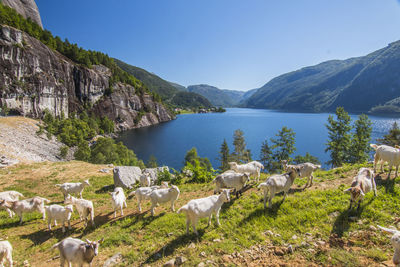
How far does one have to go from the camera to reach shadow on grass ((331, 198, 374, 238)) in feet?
21.0

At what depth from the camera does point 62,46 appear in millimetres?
109625

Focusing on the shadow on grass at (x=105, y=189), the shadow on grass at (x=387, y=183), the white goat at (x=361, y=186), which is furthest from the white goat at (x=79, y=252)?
the shadow on grass at (x=387, y=183)

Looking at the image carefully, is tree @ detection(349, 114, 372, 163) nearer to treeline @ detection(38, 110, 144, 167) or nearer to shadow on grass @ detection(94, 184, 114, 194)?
shadow on grass @ detection(94, 184, 114, 194)

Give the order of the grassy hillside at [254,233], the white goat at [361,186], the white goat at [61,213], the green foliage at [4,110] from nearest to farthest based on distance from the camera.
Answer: the grassy hillside at [254,233] < the white goat at [361,186] < the white goat at [61,213] < the green foliage at [4,110]

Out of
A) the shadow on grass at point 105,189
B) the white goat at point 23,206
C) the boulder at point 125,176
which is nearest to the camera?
the white goat at point 23,206

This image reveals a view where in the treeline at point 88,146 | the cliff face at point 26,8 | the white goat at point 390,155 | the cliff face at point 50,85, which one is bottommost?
the treeline at point 88,146

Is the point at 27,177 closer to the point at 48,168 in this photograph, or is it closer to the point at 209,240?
the point at 48,168

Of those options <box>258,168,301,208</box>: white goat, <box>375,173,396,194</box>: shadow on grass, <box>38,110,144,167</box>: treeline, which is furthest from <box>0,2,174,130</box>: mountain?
<box>375,173,396,194</box>: shadow on grass

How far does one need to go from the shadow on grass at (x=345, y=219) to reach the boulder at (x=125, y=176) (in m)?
14.2

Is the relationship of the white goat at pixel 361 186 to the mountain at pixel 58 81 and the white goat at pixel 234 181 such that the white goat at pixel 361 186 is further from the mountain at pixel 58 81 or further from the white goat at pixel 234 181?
the mountain at pixel 58 81

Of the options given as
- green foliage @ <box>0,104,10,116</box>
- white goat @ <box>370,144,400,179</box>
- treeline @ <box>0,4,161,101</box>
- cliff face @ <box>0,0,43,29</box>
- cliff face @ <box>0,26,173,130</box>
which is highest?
cliff face @ <box>0,0,43,29</box>

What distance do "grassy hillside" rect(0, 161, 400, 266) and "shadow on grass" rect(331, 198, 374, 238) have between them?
3cm

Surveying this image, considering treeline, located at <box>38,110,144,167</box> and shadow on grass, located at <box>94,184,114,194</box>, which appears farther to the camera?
treeline, located at <box>38,110,144,167</box>

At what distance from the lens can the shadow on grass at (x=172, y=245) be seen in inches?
244
